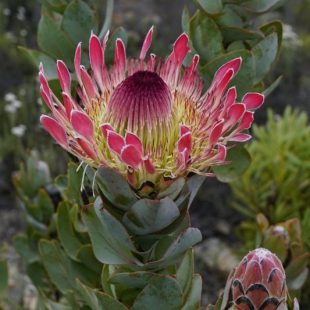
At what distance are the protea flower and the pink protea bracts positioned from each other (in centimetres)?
17

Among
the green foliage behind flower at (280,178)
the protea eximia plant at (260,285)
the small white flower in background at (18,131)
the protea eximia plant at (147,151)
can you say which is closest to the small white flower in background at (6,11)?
the small white flower in background at (18,131)

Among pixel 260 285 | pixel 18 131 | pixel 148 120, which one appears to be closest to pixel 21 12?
pixel 18 131

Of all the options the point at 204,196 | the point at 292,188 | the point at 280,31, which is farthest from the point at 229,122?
the point at 204,196

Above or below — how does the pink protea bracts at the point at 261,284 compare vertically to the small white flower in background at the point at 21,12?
below

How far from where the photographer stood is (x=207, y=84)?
1315 mm

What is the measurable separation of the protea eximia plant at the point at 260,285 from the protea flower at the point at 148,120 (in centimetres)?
17

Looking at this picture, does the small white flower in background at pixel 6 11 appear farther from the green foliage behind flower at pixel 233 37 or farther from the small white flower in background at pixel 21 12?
the green foliage behind flower at pixel 233 37

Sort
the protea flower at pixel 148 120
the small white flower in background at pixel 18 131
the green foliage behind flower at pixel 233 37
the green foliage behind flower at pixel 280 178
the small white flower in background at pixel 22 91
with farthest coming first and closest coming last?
the small white flower in background at pixel 22 91 < the small white flower in background at pixel 18 131 < the green foliage behind flower at pixel 280 178 < the green foliage behind flower at pixel 233 37 < the protea flower at pixel 148 120

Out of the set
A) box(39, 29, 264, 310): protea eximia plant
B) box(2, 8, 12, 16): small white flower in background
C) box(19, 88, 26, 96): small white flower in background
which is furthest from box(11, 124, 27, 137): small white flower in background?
box(39, 29, 264, 310): protea eximia plant

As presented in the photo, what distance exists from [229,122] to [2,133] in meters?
4.07

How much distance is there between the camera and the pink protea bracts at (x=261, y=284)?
35.7 inches

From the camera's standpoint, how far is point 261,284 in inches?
35.6

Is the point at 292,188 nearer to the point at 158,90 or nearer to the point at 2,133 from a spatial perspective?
the point at 158,90

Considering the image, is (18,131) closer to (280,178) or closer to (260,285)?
(280,178)
